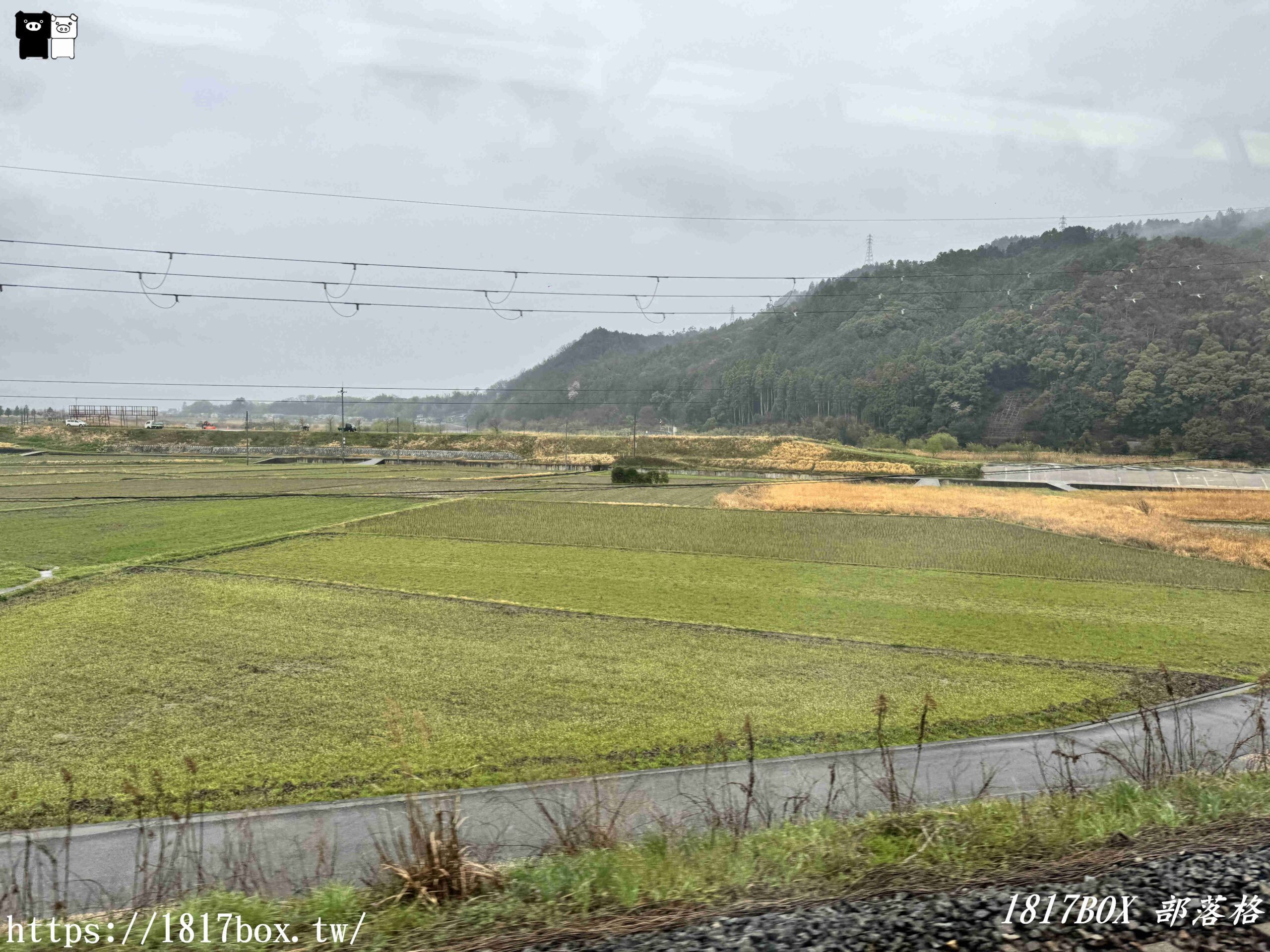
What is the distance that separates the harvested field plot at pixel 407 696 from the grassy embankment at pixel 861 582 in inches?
62.2


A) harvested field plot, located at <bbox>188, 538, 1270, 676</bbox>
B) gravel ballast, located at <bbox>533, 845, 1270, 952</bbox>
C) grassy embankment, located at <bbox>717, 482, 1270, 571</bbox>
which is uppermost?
gravel ballast, located at <bbox>533, 845, 1270, 952</bbox>

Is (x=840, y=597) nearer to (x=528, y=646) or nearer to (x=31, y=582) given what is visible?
(x=528, y=646)

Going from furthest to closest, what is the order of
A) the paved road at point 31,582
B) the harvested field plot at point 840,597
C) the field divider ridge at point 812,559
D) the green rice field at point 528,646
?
the field divider ridge at point 812,559 → the paved road at point 31,582 → the harvested field plot at point 840,597 → the green rice field at point 528,646

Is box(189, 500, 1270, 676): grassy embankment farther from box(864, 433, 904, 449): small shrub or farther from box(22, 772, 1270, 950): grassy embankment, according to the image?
box(864, 433, 904, 449): small shrub

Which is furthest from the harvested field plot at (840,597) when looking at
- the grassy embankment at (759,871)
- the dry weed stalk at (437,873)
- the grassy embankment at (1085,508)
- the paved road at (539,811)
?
the dry weed stalk at (437,873)

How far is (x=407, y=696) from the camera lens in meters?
8.29

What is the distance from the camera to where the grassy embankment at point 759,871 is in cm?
335

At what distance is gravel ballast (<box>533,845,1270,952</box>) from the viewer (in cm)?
297

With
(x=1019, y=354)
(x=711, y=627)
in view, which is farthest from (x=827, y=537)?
(x=1019, y=354)

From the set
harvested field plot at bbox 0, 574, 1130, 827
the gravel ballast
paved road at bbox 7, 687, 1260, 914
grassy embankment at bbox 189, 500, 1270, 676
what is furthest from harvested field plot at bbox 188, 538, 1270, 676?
the gravel ballast

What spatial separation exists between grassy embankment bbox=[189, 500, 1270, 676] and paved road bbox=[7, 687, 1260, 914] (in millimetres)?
3859

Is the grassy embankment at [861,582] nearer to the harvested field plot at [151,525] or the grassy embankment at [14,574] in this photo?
the harvested field plot at [151,525]

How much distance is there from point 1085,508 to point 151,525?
28991mm

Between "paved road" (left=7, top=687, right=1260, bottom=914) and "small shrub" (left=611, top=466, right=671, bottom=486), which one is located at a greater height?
"small shrub" (left=611, top=466, right=671, bottom=486)
